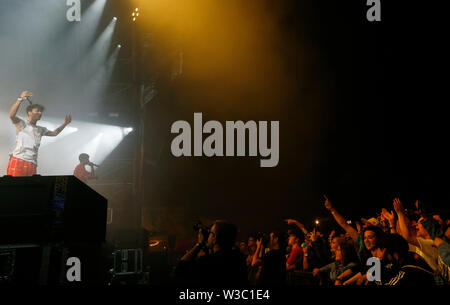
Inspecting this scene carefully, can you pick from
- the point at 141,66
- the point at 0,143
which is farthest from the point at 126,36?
the point at 0,143

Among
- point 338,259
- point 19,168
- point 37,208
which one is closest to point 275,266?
point 338,259

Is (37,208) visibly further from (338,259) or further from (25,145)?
(338,259)

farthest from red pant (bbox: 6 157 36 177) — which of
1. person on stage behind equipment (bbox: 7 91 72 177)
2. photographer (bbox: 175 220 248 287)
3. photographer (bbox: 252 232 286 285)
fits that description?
photographer (bbox: 252 232 286 285)

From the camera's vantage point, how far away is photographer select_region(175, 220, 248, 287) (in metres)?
2.95

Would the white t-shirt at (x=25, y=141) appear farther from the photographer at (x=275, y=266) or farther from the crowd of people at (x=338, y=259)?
the photographer at (x=275, y=266)

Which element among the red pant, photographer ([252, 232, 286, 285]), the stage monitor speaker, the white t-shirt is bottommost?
photographer ([252, 232, 286, 285])

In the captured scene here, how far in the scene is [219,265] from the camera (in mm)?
3002

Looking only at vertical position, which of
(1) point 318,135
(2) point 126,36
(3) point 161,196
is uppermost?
(2) point 126,36

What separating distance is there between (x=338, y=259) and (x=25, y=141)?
5215 millimetres

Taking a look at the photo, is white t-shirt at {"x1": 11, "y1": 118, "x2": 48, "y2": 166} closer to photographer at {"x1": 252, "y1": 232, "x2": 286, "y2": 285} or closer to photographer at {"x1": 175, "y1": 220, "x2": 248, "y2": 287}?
photographer at {"x1": 175, "y1": 220, "x2": 248, "y2": 287}

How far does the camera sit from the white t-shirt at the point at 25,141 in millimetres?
5852
